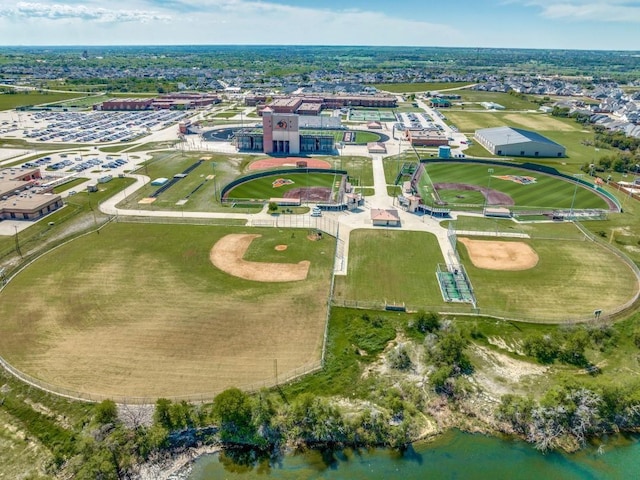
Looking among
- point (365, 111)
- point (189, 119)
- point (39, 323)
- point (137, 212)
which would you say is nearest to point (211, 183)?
point (137, 212)

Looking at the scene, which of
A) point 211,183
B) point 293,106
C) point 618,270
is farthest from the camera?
point 293,106

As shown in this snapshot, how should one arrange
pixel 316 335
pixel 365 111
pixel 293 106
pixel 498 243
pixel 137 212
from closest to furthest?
pixel 316 335, pixel 498 243, pixel 137 212, pixel 293 106, pixel 365 111

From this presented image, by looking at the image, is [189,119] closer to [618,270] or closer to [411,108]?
[411,108]

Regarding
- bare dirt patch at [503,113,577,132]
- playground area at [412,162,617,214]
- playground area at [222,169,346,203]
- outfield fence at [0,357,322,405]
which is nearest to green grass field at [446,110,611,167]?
bare dirt patch at [503,113,577,132]

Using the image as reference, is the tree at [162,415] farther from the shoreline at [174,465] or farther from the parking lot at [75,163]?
the parking lot at [75,163]

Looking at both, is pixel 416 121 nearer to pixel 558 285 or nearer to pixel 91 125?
pixel 558 285

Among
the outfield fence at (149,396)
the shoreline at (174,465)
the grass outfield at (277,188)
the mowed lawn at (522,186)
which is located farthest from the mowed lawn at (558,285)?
the grass outfield at (277,188)
